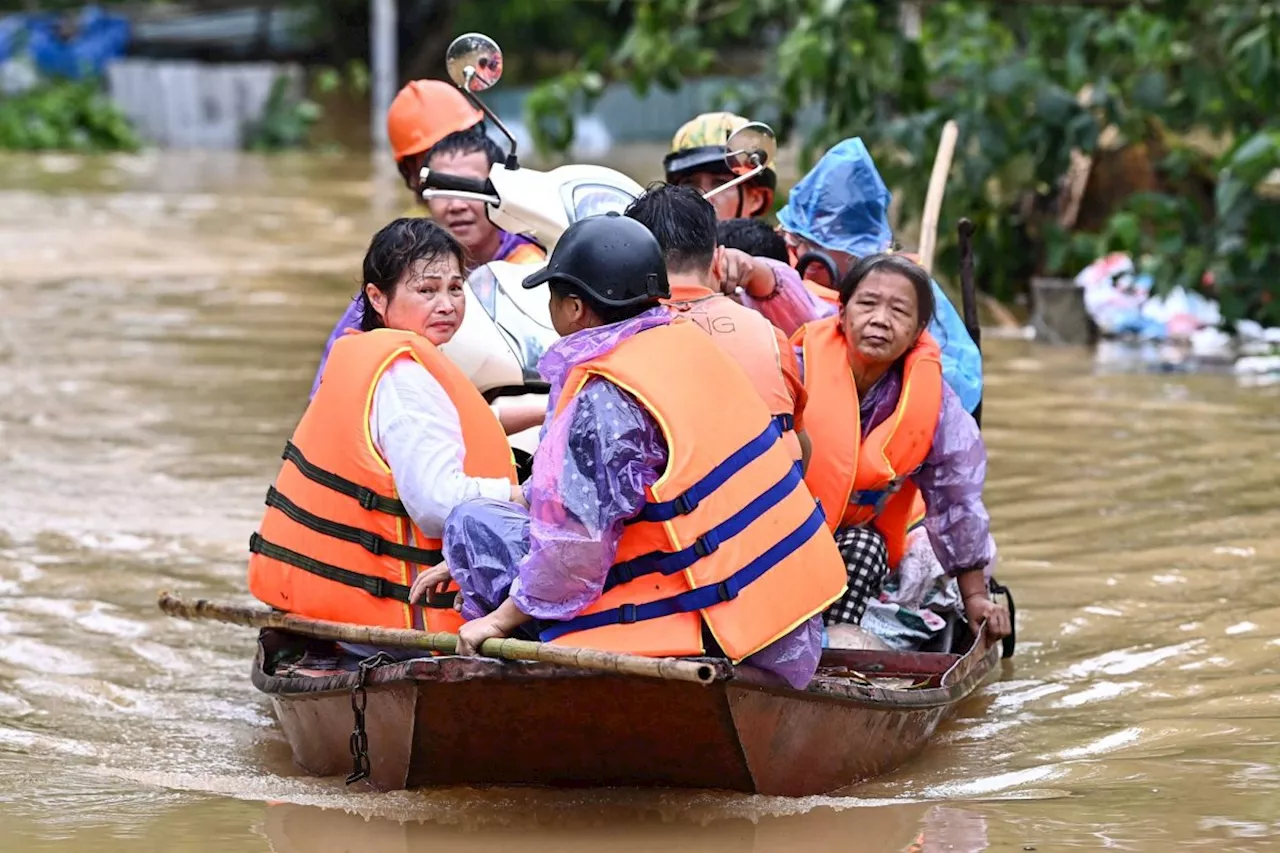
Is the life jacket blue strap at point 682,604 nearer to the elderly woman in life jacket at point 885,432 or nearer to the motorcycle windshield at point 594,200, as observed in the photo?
the elderly woman in life jacket at point 885,432

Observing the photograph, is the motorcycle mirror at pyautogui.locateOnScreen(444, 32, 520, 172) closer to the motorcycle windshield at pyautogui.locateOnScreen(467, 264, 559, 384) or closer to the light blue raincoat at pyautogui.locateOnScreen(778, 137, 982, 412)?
the motorcycle windshield at pyautogui.locateOnScreen(467, 264, 559, 384)

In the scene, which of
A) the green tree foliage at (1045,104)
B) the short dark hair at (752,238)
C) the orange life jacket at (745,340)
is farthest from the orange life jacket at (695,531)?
the green tree foliage at (1045,104)

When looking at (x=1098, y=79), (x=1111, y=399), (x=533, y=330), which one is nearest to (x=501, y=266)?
(x=533, y=330)

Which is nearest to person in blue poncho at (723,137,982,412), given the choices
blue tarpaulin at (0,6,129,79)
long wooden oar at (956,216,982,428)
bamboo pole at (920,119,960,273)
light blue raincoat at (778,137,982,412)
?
light blue raincoat at (778,137,982,412)

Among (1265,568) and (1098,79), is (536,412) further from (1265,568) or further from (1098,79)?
(1098,79)

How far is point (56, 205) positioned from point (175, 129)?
6839 mm

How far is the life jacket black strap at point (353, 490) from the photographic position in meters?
4.52

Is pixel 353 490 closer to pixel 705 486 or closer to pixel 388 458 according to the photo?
pixel 388 458

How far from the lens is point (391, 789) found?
446 cm

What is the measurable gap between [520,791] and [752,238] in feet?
6.31

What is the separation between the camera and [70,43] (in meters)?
24.6

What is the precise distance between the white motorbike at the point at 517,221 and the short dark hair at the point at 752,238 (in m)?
0.21

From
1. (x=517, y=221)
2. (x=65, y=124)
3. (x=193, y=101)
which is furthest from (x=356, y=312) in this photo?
(x=193, y=101)

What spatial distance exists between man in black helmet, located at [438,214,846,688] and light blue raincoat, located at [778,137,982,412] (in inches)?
66.6
